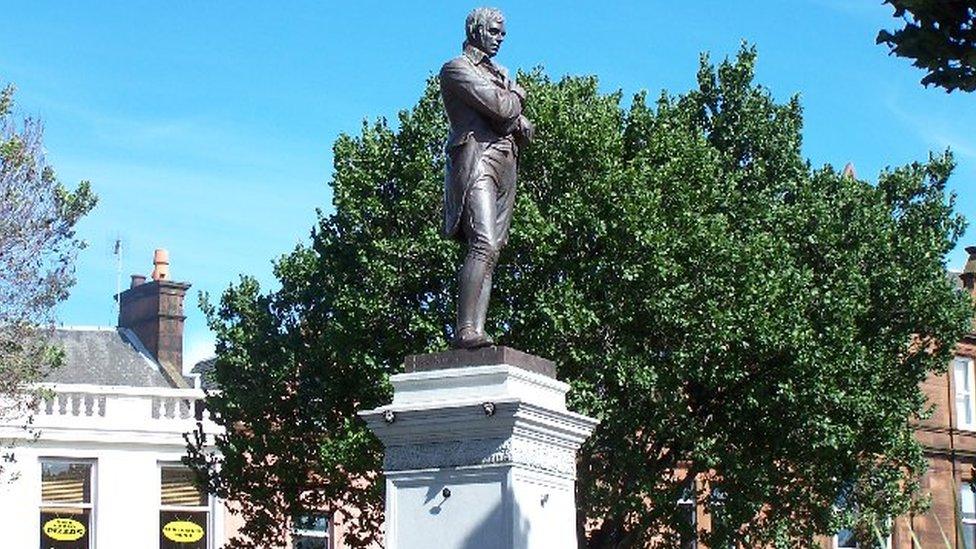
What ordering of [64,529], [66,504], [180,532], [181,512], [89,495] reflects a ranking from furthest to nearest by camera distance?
[181,512] < [180,532] < [89,495] < [66,504] < [64,529]

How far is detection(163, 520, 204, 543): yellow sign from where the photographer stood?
3969 cm

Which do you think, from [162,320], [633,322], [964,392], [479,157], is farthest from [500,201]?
[964,392]

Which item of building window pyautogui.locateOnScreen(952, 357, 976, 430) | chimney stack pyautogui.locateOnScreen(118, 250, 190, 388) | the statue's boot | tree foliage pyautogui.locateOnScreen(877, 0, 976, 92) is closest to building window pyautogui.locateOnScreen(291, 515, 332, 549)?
chimney stack pyautogui.locateOnScreen(118, 250, 190, 388)

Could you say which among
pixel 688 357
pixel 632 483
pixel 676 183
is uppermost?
pixel 676 183

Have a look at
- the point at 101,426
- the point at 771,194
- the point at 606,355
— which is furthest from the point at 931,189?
the point at 101,426

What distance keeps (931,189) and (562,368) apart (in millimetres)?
10494

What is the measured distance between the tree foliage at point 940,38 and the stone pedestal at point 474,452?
465 centimetres

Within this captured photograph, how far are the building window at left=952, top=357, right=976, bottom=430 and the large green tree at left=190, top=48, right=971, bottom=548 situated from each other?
17.4 metres

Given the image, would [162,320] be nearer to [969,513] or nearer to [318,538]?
[318,538]

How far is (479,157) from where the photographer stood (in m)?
14.7

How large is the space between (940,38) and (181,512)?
105 ft

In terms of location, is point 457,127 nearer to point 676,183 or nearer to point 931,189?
point 676,183

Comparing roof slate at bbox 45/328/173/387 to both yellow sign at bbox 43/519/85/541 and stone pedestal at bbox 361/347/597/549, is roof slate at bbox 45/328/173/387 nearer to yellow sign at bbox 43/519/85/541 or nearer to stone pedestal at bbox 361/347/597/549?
yellow sign at bbox 43/519/85/541

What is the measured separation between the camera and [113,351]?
47000 millimetres
